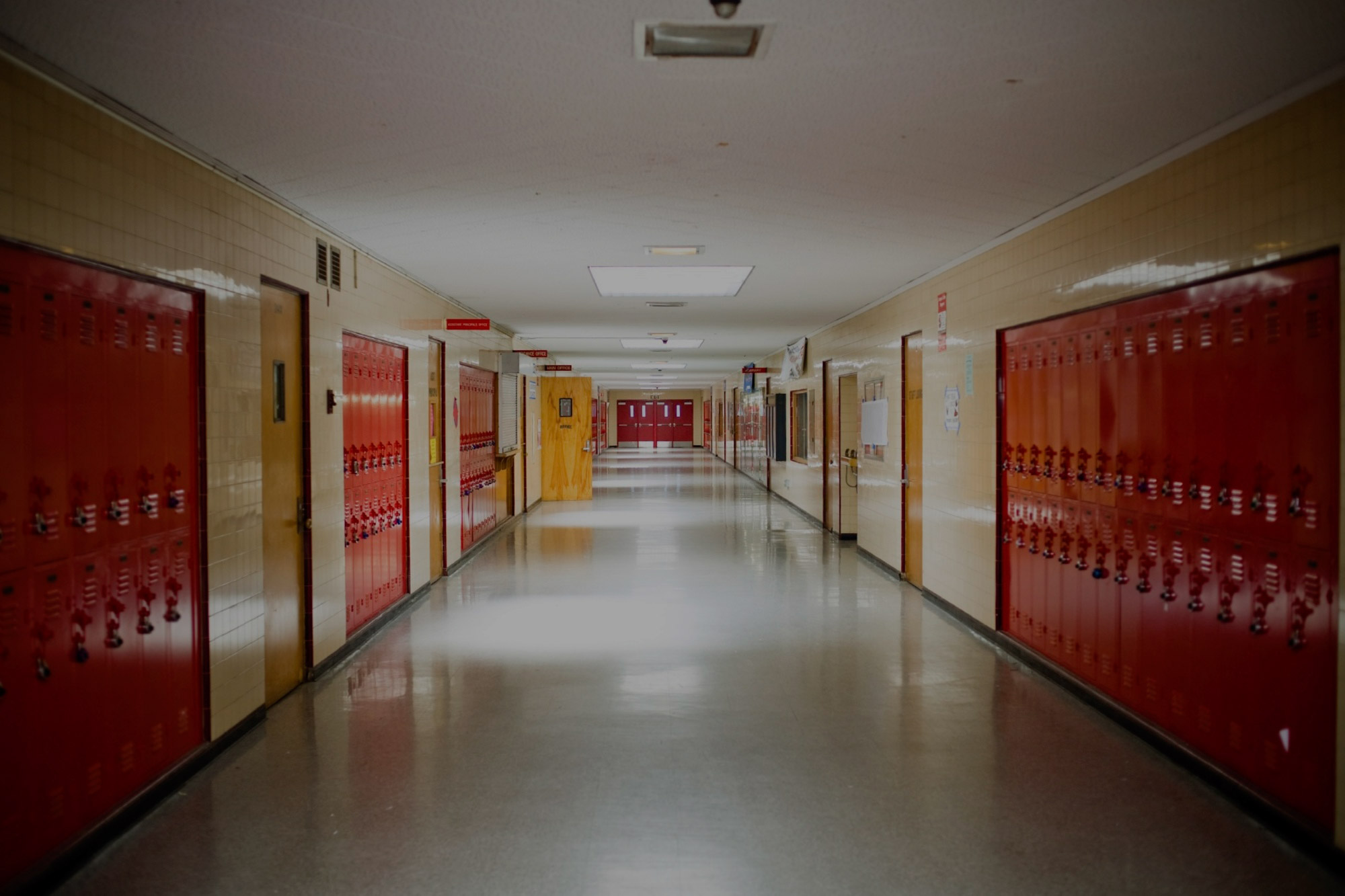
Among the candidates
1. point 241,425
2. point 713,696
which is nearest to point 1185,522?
point 713,696

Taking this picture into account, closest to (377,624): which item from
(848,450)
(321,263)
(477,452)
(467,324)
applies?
(321,263)

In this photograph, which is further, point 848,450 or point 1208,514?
point 848,450

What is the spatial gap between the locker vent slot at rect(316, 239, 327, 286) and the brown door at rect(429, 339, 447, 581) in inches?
99.1

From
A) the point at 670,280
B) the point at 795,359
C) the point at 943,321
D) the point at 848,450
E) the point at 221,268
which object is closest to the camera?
the point at 221,268

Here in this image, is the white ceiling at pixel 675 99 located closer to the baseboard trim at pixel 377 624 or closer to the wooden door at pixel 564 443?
the baseboard trim at pixel 377 624

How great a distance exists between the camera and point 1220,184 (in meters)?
3.49

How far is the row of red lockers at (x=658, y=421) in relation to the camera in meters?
38.9

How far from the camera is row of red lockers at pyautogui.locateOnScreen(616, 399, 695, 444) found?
38.9 metres

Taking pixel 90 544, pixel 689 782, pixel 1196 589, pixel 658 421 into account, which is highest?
pixel 658 421

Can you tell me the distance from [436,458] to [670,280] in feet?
8.55

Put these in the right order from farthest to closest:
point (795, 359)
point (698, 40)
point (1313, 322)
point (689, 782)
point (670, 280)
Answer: point (795, 359) → point (670, 280) → point (689, 782) → point (1313, 322) → point (698, 40)

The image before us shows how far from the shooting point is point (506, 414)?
11422 mm

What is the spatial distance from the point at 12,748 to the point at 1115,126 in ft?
14.4

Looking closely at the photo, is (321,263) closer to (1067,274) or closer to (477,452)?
(1067,274)
